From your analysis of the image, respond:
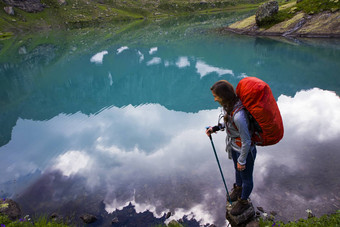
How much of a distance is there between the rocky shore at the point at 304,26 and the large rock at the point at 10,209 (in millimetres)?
41452

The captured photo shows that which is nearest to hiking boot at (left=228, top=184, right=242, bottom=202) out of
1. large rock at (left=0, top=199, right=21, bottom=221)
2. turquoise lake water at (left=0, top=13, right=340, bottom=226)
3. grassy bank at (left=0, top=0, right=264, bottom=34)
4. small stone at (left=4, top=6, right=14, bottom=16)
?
turquoise lake water at (left=0, top=13, right=340, bottom=226)

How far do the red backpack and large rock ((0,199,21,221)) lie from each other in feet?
27.6

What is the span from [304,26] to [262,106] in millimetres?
42424

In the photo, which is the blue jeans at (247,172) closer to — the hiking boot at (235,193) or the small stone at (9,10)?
the hiking boot at (235,193)

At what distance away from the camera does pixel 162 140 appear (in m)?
13.1

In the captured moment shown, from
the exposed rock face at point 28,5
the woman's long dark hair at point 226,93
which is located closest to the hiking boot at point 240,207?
the woman's long dark hair at point 226,93

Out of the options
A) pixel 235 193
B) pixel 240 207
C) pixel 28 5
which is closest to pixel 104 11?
pixel 28 5

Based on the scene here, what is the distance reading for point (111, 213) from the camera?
8031 mm

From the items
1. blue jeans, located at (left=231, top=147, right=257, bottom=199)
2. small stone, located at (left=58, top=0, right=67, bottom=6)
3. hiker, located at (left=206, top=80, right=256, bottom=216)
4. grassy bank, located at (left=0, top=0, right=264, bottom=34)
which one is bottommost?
grassy bank, located at (left=0, top=0, right=264, bottom=34)

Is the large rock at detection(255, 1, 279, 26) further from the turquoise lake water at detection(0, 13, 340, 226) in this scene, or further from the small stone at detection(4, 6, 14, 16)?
the small stone at detection(4, 6, 14, 16)

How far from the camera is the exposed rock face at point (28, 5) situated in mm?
133875

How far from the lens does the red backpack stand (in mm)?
4371

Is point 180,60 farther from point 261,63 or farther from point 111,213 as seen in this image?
point 111,213

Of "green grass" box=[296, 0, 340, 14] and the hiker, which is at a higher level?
the hiker
